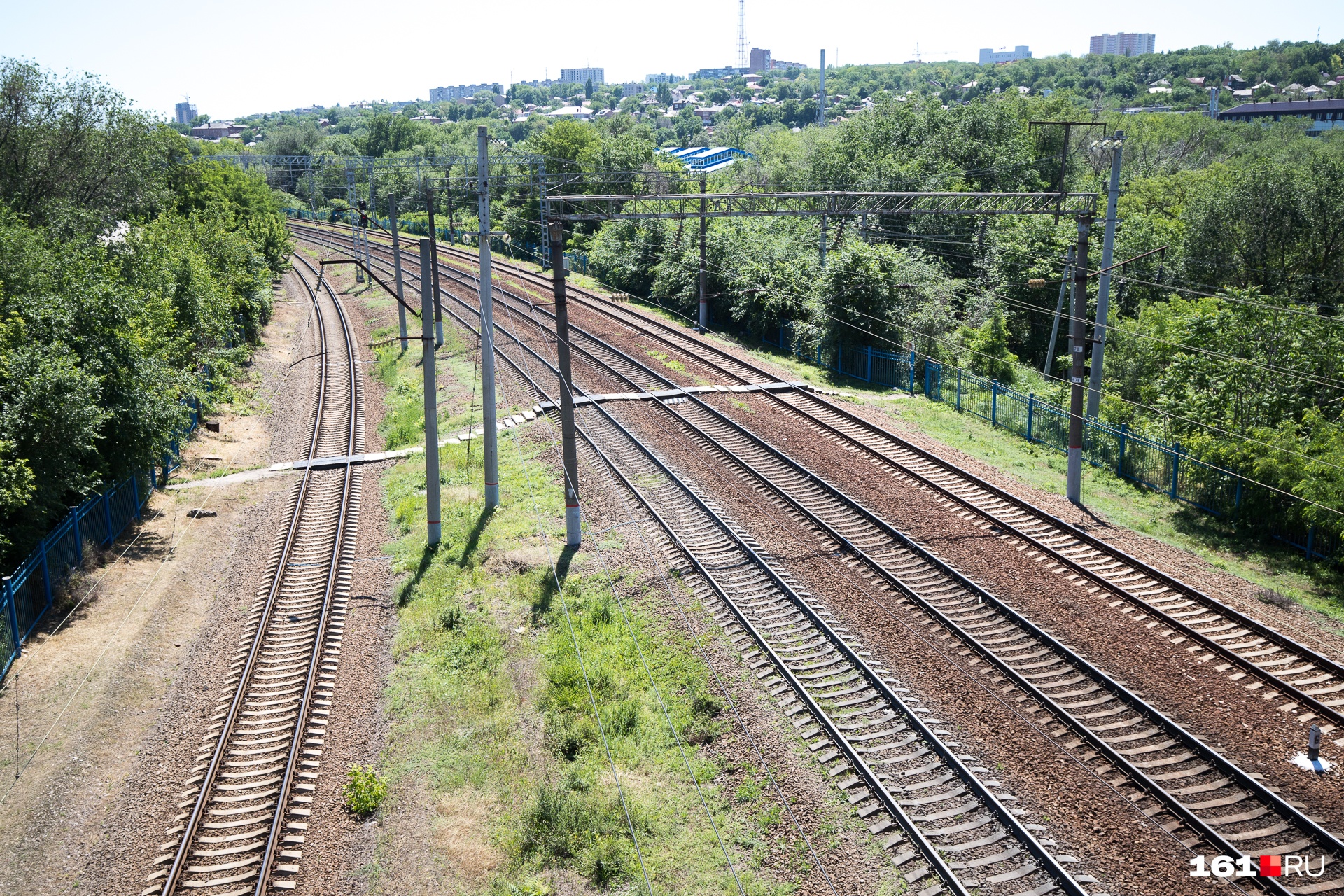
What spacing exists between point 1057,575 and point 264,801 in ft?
40.5

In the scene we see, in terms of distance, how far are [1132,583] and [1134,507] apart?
4906mm

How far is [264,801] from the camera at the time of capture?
11.6m

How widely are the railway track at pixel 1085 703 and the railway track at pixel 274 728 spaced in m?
6.26

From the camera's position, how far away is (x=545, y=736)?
41.4 ft

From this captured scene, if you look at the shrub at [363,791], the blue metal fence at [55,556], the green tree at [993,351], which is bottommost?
the shrub at [363,791]

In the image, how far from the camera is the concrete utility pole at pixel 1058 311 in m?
30.5

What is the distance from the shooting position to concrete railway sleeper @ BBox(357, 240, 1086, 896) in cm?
969

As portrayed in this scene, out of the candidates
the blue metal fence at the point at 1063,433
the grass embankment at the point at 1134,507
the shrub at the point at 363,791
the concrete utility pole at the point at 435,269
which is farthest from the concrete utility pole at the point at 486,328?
the blue metal fence at the point at 1063,433

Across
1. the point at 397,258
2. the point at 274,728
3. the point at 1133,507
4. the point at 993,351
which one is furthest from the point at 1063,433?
the point at 397,258

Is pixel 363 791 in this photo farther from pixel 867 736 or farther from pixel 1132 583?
pixel 1132 583

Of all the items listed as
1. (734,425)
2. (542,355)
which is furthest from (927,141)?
(734,425)

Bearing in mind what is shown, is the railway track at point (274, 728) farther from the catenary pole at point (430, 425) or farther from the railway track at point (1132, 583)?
the railway track at point (1132, 583)

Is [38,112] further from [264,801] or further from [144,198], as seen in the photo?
[264,801]

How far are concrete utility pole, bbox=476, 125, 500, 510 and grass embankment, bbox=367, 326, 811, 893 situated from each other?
1.12m
